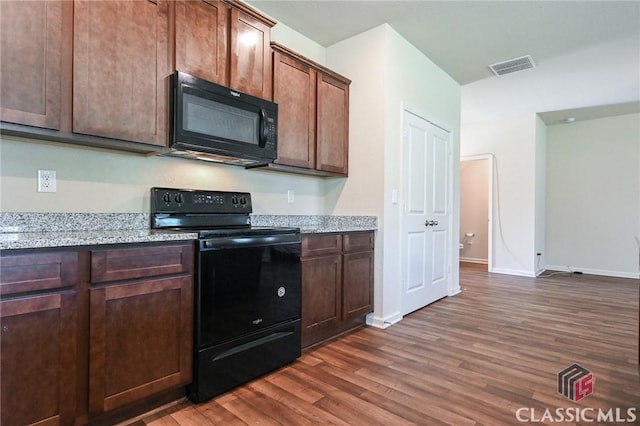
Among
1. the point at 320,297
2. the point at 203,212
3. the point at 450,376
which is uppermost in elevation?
the point at 203,212

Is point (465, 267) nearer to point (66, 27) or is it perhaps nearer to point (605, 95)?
point (605, 95)

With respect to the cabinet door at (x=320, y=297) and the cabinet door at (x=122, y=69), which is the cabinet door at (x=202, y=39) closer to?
the cabinet door at (x=122, y=69)

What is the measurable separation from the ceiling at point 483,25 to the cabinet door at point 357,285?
1988 mm

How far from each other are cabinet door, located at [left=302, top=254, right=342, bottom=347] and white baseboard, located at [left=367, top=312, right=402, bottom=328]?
19.3 inches

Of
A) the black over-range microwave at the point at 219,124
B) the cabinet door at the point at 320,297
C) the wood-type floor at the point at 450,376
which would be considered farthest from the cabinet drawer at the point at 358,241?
the black over-range microwave at the point at 219,124

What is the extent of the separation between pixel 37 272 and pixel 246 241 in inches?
36.6

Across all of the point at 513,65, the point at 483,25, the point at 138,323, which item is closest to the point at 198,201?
the point at 138,323

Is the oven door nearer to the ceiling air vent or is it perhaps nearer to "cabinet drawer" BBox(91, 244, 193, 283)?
"cabinet drawer" BBox(91, 244, 193, 283)

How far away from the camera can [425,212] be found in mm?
3645

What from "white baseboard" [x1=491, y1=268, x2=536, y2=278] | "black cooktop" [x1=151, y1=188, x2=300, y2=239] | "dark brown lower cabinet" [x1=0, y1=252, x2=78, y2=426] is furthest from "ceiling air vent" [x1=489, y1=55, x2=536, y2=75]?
"dark brown lower cabinet" [x1=0, y1=252, x2=78, y2=426]

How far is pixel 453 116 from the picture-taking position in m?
4.24

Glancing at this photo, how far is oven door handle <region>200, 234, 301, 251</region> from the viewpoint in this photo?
183 cm

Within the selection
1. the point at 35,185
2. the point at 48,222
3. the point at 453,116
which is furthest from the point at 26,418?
the point at 453,116

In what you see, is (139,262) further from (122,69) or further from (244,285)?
(122,69)
